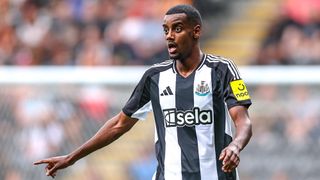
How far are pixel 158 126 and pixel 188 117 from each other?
26 cm

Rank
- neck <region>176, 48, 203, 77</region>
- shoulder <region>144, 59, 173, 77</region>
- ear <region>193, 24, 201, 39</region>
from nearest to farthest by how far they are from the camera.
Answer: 1. ear <region>193, 24, 201, 39</region>
2. neck <region>176, 48, 203, 77</region>
3. shoulder <region>144, 59, 173, 77</region>

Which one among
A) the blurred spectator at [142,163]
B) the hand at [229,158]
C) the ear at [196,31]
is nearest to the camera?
the hand at [229,158]

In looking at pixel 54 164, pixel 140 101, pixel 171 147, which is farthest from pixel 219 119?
pixel 54 164

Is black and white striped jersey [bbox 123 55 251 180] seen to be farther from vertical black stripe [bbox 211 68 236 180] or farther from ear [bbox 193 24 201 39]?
ear [bbox 193 24 201 39]

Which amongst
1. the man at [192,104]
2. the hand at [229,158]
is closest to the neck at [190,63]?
the man at [192,104]

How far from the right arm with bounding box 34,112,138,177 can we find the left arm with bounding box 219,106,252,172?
881mm

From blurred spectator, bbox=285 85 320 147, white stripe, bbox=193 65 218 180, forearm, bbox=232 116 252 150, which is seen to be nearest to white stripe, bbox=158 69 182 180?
white stripe, bbox=193 65 218 180

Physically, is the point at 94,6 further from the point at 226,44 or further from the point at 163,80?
the point at 163,80

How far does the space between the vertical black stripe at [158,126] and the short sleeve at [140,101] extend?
0.05 m

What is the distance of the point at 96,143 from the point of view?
7363mm

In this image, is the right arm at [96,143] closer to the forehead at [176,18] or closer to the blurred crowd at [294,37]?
the forehead at [176,18]

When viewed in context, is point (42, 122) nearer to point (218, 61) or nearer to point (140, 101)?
point (140, 101)

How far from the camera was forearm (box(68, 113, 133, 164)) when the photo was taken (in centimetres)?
736

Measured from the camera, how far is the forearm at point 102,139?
290 inches
